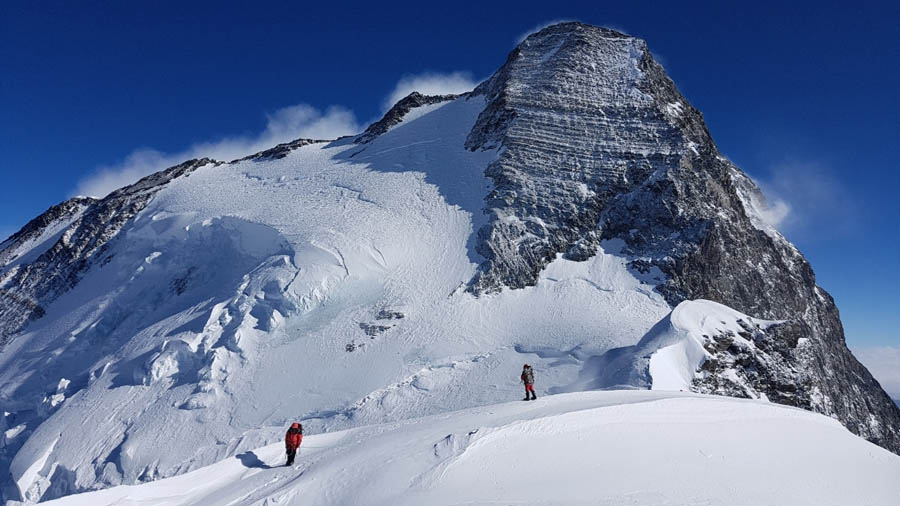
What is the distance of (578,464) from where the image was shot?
9219mm

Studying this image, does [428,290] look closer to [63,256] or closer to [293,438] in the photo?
[293,438]

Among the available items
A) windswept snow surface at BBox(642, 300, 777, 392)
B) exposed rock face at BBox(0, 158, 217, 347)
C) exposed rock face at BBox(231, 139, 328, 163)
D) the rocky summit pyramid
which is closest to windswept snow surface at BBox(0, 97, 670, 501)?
the rocky summit pyramid

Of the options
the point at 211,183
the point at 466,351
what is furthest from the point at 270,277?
the point at 211,183

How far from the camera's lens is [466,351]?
23.3 metres

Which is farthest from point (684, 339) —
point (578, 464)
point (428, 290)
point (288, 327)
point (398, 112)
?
point (398, 112)

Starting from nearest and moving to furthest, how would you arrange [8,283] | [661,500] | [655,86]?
1. [661,500]
2. [655,86]
3. [8,283]

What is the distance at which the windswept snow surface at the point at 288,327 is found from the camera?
2100 centimetres

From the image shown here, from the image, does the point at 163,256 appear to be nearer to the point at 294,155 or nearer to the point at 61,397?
the point at 61,397

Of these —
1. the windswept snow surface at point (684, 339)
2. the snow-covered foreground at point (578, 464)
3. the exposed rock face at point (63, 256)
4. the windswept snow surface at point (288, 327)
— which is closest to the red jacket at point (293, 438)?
the snow-covered foreground at point (578, 464)

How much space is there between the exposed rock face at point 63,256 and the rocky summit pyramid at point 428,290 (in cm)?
25

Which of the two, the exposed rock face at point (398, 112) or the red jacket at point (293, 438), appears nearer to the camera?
the red jacket at point (293, 438)

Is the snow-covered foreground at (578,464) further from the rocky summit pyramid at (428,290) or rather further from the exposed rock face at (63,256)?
the exposed rock face at (63,256)

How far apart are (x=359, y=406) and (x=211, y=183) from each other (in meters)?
26.5

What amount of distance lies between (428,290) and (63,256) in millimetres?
30220
